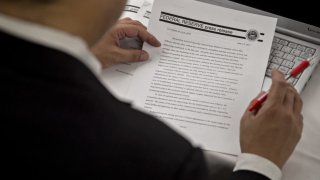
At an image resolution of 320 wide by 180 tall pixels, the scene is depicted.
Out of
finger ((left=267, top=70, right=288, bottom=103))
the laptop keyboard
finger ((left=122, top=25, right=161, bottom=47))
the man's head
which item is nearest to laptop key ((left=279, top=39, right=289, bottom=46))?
the laptop keyboard

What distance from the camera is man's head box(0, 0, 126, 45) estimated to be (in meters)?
0.45

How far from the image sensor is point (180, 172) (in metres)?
0.48

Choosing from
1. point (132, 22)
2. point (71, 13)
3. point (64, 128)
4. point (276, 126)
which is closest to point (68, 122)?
point (64, 128)

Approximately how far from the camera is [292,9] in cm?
95

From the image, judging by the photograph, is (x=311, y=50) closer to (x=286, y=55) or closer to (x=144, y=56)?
(x=286, y=55)

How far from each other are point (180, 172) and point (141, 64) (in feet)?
1.54

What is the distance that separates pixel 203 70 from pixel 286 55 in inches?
6.9

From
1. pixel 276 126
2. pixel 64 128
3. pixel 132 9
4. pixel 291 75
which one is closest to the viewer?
pixel 64 128

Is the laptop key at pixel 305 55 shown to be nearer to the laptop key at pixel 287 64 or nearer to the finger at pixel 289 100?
the laptop key at pixel 287 64

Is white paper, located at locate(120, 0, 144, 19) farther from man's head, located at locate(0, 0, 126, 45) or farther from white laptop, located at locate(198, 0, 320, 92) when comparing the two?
man's head, located at locate(0, 0, 126, 45)

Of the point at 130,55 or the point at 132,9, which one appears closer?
the point at 130,55

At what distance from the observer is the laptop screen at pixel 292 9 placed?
3.06ft

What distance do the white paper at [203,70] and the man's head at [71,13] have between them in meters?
0.35

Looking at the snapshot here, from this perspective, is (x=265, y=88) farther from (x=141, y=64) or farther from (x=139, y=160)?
(x=139, y=160)
